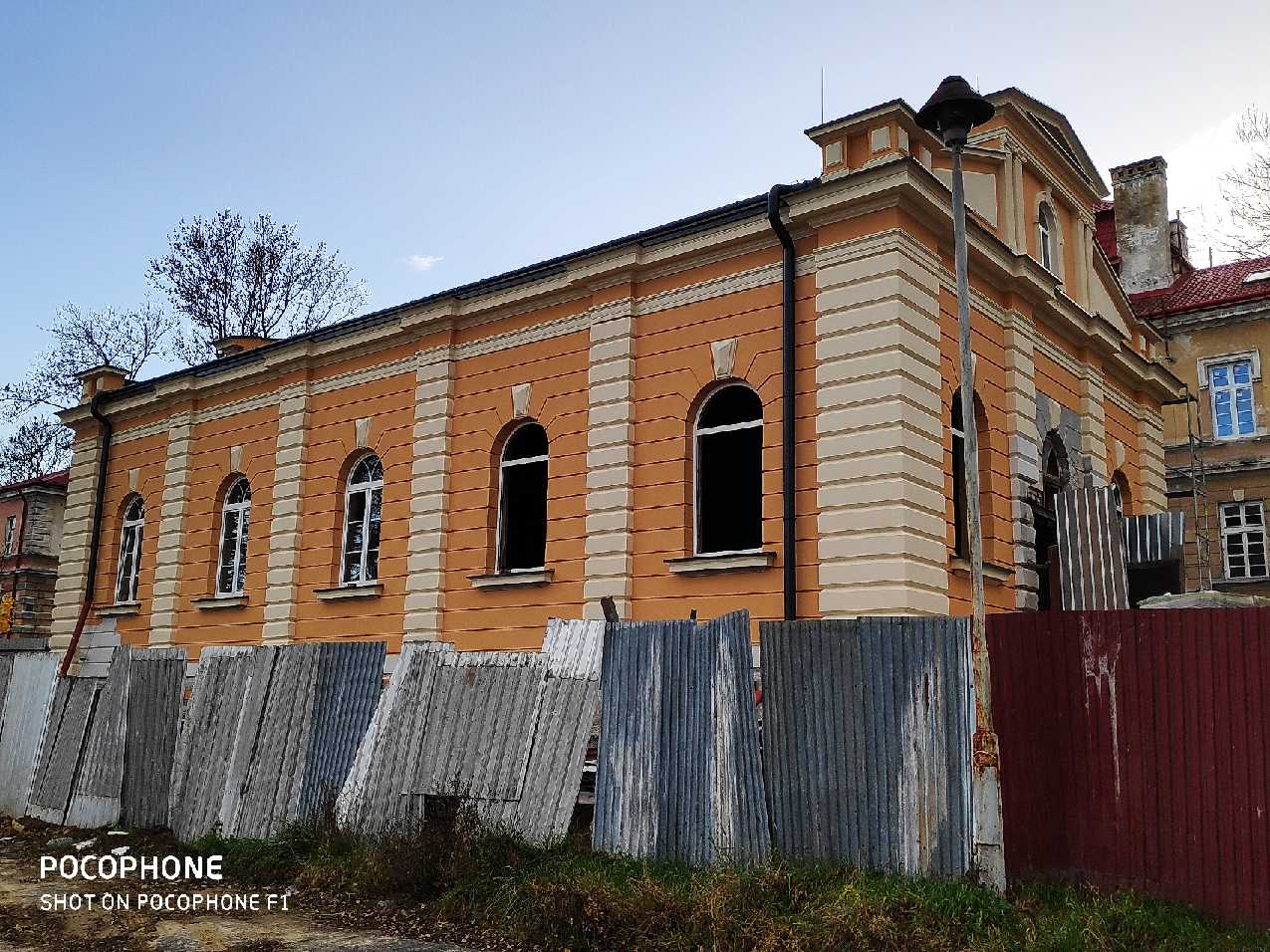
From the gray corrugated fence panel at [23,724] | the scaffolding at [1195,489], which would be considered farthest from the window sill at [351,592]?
the scaffolding at [1195,489]

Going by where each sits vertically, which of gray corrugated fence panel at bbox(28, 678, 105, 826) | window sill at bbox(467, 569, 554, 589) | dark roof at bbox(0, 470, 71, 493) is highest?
dark roof at bbox(0, 470, 71, 493)

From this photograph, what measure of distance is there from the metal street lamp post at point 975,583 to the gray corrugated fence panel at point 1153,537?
251 inches

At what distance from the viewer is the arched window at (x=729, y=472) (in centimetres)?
1207

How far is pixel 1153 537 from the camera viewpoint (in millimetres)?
13203

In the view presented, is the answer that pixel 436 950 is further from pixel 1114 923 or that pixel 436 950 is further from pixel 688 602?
pixel 688 602

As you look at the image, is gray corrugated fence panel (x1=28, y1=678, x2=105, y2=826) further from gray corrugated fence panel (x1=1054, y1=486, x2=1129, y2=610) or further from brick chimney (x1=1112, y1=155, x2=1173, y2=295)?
brick chimney (x1=1112, y1=155, x2=1173, y2=295)

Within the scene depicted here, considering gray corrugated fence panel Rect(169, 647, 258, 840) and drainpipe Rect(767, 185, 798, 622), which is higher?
drainpipe Rect(767, 185, 798, 622)

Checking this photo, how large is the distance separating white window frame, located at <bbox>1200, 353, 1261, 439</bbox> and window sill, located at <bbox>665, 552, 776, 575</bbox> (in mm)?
18008

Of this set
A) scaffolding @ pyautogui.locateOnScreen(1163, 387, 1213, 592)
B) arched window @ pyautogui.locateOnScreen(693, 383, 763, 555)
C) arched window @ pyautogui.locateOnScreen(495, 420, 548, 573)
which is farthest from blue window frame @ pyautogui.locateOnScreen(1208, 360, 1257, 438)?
arched window @ pyautogui.locateOnScreen(495, 420, 548, 573)

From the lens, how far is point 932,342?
11.5 meters

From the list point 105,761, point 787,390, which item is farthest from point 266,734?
point 787,390

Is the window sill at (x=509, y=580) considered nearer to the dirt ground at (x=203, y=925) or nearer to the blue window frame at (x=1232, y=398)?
the dirt ground at (x=203, y=925)

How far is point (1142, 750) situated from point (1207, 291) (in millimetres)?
22345

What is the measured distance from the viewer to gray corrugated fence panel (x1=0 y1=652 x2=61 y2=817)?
12.4m
